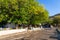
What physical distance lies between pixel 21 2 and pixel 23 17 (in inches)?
191

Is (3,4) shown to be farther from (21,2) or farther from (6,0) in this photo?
(21,2)

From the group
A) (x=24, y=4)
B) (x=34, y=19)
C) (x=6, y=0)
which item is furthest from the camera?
(x=34, y=19)

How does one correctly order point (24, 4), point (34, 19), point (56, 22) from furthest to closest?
point (56, 22) → point (34, 19) → point (24, 4)

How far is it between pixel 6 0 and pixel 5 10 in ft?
10.1

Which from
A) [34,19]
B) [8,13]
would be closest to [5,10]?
[8,13]

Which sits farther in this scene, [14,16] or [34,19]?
[34,19]

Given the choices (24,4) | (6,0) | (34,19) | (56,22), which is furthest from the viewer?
(56,22)

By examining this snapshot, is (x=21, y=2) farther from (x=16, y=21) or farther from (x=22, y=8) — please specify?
(x=16, y=21)

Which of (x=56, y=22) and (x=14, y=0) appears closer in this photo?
(x=14, y=0)

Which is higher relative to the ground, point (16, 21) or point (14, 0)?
point (14, 0)

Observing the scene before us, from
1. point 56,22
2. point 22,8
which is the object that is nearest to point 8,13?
point 22,8

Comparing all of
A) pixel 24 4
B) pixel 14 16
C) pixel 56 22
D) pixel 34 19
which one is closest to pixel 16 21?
pixel 14 16

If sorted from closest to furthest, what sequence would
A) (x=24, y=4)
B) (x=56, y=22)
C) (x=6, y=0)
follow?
(x=6, y=0), (x=24, y=4), (x=56, y=22)

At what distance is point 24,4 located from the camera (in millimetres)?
50312
